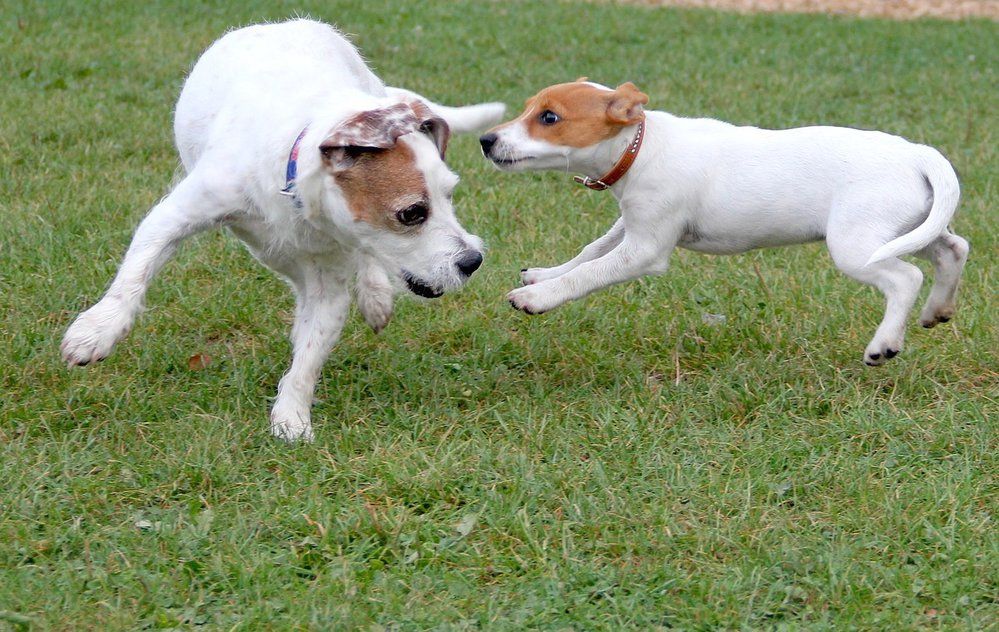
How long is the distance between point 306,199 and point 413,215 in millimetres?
388

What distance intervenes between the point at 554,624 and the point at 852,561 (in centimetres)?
97

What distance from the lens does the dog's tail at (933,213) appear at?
4.31 metres

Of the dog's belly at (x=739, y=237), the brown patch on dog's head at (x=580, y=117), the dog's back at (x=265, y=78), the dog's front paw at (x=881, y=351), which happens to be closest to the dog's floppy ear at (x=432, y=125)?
the dog's back at (x=265, y=78)

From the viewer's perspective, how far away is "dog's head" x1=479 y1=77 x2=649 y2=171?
4.83 metres

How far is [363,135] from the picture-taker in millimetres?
3930

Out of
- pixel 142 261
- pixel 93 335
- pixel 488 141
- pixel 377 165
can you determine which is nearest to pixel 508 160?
pixel 488 141

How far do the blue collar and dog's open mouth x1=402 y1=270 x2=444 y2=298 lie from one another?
46cm

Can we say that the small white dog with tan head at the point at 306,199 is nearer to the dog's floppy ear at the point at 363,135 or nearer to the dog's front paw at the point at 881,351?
the dog's floppy ear at the point at 363,135

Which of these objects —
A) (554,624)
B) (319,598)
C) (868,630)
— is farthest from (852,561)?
(319,598)

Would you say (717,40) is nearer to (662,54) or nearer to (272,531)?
(662,54)

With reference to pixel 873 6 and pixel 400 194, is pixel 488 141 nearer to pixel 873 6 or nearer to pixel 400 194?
pixel 400 194

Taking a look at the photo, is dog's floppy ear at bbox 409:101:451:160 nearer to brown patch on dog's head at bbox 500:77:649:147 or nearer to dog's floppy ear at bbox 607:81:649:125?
brown patch on dog's head at bbox 500:77:649:147

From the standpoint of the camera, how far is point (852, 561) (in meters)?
3.63

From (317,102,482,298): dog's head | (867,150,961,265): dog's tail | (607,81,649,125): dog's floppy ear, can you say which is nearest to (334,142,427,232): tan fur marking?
(317,102,482,298): dog's head
